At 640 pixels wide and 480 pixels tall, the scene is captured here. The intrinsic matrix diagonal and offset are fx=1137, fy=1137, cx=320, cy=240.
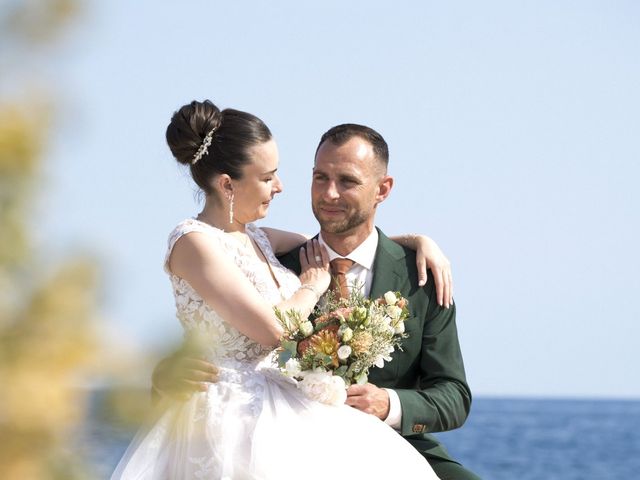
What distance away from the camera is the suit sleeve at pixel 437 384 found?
5.45 metres

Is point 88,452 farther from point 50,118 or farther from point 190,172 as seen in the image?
point 190,172

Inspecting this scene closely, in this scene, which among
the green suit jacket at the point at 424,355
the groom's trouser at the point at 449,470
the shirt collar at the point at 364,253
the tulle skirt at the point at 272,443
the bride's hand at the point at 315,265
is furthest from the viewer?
the shirt collar at the point at 364,253

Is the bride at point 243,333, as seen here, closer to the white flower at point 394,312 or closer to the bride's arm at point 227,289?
the bride's arm at point 227,289

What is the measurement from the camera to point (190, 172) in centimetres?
533

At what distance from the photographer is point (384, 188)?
20.1 ft

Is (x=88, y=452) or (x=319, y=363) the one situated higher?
(x=88, y=452)

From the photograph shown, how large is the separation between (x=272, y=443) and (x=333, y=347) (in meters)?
0.47

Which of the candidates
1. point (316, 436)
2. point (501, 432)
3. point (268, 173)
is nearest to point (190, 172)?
point (268, 173)

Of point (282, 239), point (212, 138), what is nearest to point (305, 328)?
point (212, 138)

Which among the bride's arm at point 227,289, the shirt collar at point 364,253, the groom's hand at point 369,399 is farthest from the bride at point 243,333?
the shirt collar at point 364,253

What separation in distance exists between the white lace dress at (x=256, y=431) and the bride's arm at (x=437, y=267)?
3.31 feet

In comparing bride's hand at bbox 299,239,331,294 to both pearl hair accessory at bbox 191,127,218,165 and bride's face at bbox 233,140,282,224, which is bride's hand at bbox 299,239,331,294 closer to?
bride's face at bbox 233,140,282,224

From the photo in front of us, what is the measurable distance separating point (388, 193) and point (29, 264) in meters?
5.45

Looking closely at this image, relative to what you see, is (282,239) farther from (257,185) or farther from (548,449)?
(548,449)
